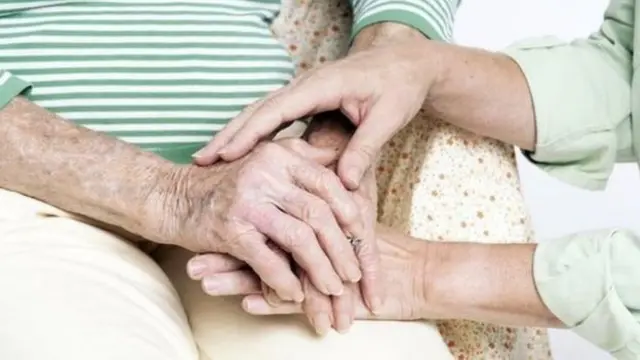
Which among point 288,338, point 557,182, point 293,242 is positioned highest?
point 293,242

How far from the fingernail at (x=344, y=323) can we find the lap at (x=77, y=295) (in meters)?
0.13

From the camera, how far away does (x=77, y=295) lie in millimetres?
903

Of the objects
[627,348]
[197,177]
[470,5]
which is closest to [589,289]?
[627,348]

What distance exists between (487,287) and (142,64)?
1.25 feet

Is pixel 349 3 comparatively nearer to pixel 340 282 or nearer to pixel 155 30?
pixel 155 30

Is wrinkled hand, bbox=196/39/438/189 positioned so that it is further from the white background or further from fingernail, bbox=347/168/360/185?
the white background

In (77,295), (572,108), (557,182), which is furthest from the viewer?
(557,182)

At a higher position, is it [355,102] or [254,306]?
[355,102]

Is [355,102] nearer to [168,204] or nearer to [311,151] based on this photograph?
[311,151]

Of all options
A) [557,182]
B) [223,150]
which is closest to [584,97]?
[223,150]

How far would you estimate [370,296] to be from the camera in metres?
1.01

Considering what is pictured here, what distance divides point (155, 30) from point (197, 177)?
0.18 metres

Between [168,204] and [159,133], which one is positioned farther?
[159,133]

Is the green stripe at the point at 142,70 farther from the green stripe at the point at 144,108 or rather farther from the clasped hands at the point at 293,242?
the clasped hands at the point at 293,242
